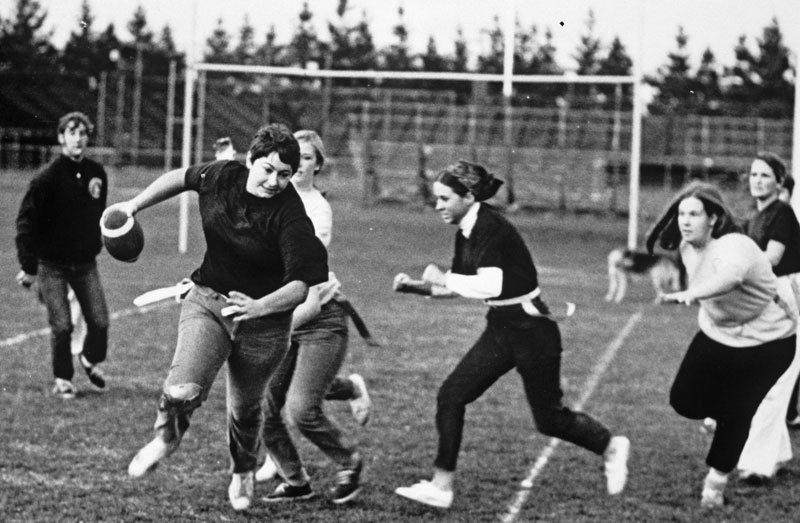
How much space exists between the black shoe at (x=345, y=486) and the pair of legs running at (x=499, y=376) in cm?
25

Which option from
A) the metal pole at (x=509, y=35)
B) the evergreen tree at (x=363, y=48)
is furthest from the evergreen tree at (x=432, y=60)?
the metal pole at (x=509, y=35)

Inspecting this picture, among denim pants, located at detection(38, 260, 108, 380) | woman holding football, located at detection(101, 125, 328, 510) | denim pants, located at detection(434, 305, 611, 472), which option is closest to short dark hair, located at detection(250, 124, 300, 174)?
woman holding football, located at detection(101, 125, 328, 510)

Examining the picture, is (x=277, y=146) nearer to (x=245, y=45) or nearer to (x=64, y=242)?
(x=64, y=242)

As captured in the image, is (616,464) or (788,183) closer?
(616,464)

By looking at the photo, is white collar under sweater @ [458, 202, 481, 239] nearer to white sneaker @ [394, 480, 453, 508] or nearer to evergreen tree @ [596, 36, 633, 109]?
white sneaker @ [394, 480, 453, 508]

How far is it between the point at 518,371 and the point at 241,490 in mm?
1502

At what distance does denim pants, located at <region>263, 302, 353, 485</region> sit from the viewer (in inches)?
249

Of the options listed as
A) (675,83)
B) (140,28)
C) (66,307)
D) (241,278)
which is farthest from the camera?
(140,28)

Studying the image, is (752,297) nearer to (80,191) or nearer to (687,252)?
(687,252)

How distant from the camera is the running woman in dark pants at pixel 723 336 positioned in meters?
6.55

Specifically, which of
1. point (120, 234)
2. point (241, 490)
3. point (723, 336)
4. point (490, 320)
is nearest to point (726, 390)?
point (723, 336)

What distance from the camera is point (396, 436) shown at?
27.6 feet

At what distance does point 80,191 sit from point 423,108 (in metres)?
37.2

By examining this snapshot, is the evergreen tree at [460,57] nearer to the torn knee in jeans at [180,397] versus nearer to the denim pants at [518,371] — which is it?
the denim pants at [518,371]
